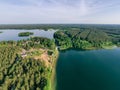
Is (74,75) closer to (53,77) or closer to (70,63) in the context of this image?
(53,77)

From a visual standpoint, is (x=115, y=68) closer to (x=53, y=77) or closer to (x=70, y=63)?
(x=70, y=63)

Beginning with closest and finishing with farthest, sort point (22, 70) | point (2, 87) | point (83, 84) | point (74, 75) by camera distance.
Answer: point (2, 87) < point (83, 84) < point (22, 70) < point (74, 75)

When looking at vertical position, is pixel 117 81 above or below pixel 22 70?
below

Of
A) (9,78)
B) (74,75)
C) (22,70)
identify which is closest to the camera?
(9,78)

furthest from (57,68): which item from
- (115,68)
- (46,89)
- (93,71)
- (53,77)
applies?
(115,68)

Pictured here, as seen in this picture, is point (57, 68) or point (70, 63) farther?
point (70, 63)

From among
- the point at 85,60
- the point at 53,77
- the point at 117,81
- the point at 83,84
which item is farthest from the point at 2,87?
the point at 85,60
